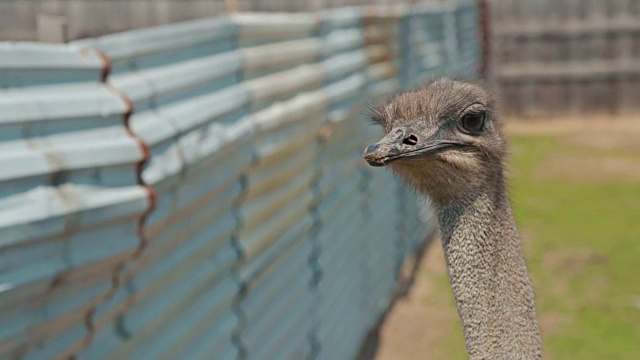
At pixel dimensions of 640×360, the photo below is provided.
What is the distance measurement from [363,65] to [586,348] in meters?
2.20

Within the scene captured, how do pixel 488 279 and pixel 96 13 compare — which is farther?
pixel 96 13

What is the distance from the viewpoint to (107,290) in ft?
8.70

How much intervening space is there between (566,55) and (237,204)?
13.4 metres

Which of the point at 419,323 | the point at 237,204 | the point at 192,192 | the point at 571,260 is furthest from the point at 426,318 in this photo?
the point at 192,192

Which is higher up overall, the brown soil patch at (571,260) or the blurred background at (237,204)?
the blurred background at (237,204)

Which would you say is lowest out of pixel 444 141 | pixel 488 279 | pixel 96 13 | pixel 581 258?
pixel 581 258

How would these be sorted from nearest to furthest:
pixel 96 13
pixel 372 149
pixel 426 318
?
1. pixel 372 149
2. pixel 96 13
3. pixel 426 318

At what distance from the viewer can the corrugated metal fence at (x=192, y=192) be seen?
7.65 feet

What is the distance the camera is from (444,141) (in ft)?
9.58

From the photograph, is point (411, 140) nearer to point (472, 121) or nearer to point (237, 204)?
point (472, 121)

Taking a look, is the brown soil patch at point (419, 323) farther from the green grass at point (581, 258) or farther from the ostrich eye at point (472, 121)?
the ostrich eye at point (472, 121)

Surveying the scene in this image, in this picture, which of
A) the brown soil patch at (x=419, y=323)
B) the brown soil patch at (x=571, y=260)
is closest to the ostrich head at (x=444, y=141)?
the brown soil patch at (x=419, y=323)

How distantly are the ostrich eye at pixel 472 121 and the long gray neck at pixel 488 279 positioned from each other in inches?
6.6

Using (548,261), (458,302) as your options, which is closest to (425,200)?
(458,302)
